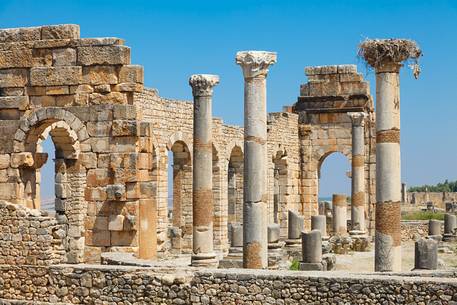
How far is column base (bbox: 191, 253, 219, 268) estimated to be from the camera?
1802cm

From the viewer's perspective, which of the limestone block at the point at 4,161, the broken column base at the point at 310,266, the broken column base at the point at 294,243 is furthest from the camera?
the broken column base at the point at 294,243

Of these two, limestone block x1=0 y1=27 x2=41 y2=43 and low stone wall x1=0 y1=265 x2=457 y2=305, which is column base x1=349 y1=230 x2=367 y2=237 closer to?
limestone block x1=0 y1=27 x2=41 y2=43

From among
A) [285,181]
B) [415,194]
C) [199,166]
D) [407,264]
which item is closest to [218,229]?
[285,181]

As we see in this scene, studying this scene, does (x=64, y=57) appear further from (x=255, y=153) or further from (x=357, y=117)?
(x=357, y=117)

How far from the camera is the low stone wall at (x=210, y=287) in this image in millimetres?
11836

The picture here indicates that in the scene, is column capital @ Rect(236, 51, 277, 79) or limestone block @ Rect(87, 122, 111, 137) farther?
limestone block @ Rect(87, 122, 111, 137)

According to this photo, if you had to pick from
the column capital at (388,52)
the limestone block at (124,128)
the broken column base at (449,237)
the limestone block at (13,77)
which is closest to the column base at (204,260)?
the limestone block at (124,128)

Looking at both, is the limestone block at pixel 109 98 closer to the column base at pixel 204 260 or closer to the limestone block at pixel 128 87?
the limestone block at pixel 128 87

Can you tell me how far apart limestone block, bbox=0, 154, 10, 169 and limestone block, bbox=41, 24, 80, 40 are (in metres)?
2.37

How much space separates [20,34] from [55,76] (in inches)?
45.0

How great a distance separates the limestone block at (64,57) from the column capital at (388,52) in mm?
5628

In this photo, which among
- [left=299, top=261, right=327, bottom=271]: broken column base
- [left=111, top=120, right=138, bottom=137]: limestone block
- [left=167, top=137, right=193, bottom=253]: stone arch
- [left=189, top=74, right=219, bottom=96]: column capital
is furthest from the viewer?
[left=167, top=137, right=193, bottom=253]: stone arch

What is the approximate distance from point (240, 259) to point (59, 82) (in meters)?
5.72

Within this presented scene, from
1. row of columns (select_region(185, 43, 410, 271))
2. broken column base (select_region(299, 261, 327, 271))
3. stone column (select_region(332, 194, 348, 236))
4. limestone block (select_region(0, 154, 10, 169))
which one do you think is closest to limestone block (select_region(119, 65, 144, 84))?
row of columns (select_region(185, 43, 410, 271))
